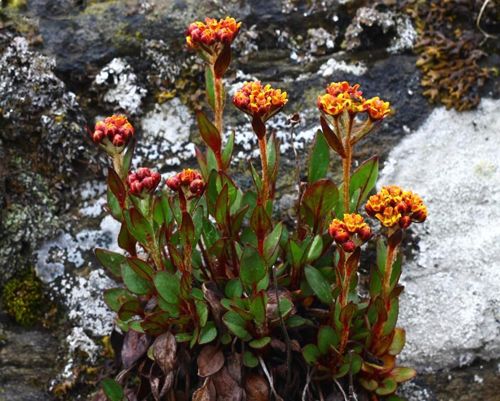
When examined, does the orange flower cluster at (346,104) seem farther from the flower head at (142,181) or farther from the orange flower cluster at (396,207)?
the flower head at (142,181)

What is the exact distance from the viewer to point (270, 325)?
2277mm

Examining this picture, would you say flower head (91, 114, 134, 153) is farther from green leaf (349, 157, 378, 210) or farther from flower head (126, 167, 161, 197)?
green leaf (349, 157, 378, 210)

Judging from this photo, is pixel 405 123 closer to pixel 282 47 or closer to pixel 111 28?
pixel 282 47

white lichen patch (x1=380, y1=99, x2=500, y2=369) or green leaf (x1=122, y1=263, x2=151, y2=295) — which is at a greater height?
green leaf (x1=122, y1=263, x2=151, y2=295)

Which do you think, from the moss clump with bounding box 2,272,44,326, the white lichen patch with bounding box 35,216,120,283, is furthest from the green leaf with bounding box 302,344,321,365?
the moss clump with bounding box 2,272,44,326

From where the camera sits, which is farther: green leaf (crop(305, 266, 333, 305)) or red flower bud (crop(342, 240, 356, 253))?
green leaf (crop(305, 266, 333, 305))

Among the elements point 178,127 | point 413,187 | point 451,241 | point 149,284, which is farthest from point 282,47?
point 149,284

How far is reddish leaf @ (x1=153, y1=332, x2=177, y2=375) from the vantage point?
2254 millimetres

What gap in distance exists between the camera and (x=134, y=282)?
93.1 inches

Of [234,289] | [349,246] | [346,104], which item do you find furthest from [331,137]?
[234,289]

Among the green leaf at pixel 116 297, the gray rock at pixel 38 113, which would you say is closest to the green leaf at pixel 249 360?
the green leaf at pixel 116 297

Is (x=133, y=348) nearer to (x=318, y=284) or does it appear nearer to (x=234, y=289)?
(x=234, y=289)

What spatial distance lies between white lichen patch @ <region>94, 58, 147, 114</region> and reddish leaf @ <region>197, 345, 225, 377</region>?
3.79 feet

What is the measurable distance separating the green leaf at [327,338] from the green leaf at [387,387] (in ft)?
0.70
